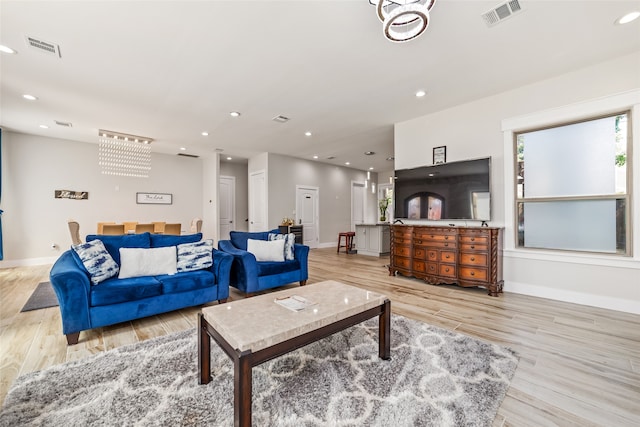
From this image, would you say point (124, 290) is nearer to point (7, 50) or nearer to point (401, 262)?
point (7, 50)

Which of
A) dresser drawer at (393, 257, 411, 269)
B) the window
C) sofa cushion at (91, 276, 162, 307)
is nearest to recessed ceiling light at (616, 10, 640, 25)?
the window

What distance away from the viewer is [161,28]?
2387 mm

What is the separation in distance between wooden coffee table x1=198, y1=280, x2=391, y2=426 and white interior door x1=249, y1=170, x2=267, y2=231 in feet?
17.6

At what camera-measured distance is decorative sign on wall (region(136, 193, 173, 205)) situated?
22.5 feet

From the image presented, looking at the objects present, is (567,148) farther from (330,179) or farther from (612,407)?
(330,179)

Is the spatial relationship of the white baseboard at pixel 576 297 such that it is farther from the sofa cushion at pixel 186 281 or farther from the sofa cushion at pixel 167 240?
the sofa cushion at pixel 167 240

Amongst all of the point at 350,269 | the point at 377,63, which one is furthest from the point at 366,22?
the point at 350,269

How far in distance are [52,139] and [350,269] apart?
727 centimetres

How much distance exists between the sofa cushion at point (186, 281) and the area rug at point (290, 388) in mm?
672

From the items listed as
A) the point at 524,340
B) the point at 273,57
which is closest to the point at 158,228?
the point at 273,57

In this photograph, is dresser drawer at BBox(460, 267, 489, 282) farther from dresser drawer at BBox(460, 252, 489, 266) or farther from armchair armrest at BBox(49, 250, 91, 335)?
armchair armrest at BBox(49, 250, 91, 335)

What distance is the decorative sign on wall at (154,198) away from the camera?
6.86 metres

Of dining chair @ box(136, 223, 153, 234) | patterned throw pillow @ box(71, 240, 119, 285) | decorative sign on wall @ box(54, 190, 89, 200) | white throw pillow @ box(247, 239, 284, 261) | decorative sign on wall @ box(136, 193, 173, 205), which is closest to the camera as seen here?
patterned throw pillow @ box(71, 240, 119, 285)

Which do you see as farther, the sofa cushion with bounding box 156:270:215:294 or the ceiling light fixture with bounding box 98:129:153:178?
the ceiling light fixture with bounding box 98:129:153:178
